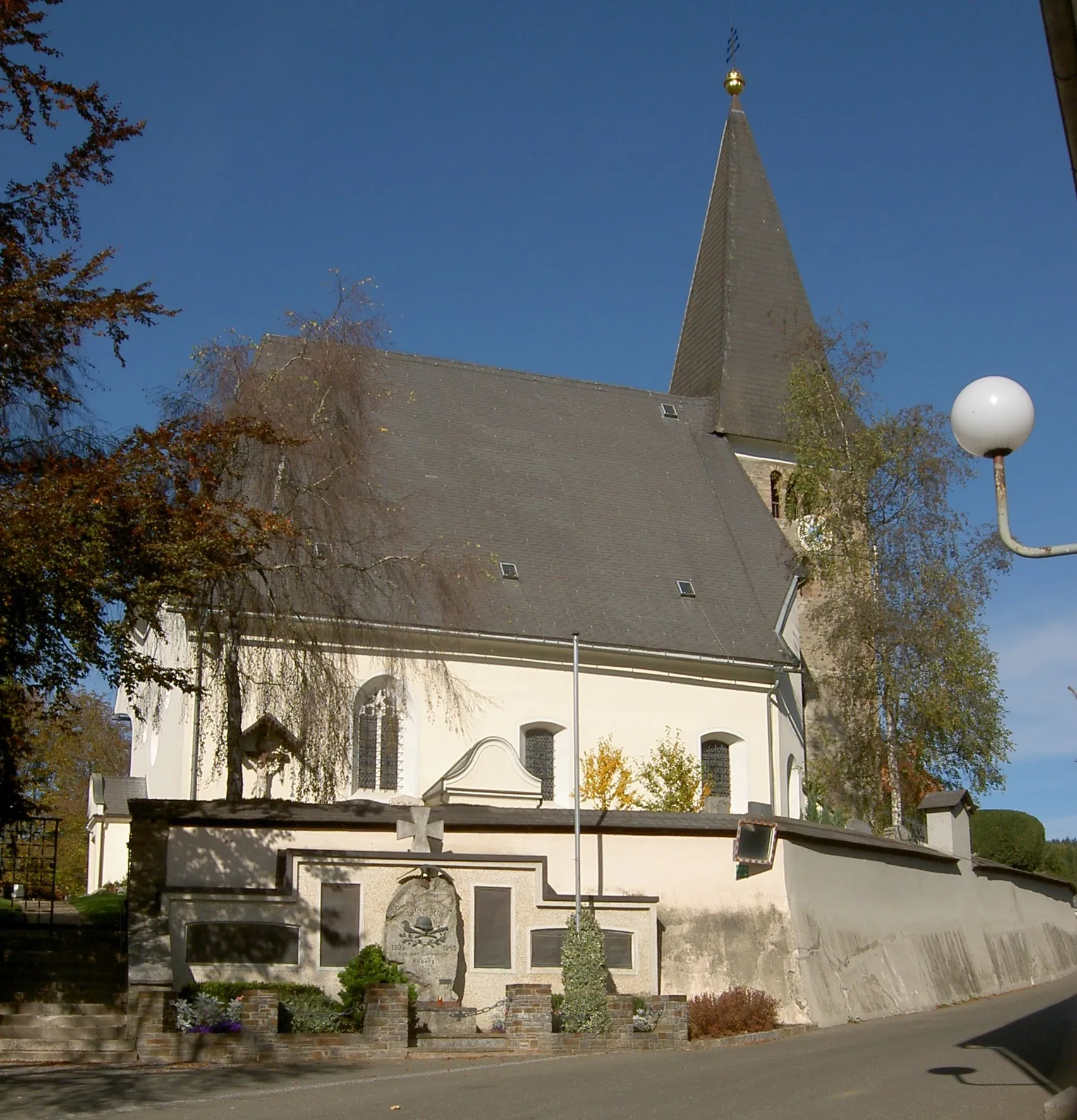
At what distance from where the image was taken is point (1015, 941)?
25.4 m

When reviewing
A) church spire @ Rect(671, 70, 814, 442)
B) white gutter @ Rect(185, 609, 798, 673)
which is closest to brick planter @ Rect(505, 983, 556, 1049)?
white gutter @ Rect(185, 609, 798, 673)

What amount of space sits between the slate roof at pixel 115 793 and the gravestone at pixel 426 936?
47.9 ft

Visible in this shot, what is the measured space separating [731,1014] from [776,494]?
17434 millimetres

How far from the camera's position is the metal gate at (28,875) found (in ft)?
63.7

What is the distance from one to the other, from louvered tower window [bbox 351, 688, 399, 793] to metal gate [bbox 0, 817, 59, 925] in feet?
15.9

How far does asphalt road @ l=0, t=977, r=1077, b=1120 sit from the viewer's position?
10.1 m

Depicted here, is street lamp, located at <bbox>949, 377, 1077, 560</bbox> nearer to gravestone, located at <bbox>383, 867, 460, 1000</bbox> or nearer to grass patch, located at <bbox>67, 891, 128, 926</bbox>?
gravestone, located at <bbox>383, 867, 460, 1000</bbox>

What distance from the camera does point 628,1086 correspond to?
11.7m

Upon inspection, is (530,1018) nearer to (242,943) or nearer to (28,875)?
(242,943)

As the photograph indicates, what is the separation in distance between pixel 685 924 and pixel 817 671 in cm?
1233

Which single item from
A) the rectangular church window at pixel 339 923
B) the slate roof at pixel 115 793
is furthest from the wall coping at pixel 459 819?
the slate roof at pixel 115 793

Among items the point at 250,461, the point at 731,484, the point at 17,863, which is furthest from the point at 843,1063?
the point at 17,863

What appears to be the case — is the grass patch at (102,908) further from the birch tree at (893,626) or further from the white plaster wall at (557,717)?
the birch tree at (893,626)

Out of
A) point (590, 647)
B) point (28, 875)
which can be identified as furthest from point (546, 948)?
point (28, 875)
